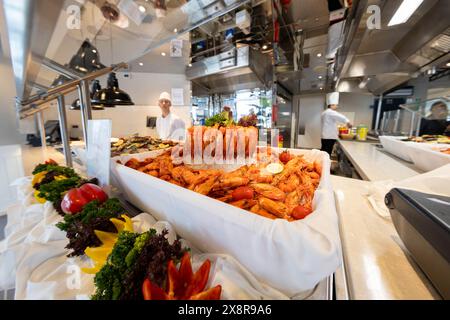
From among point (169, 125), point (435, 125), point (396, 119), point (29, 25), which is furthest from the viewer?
point (396, 119)

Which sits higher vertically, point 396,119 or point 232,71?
point 232,71

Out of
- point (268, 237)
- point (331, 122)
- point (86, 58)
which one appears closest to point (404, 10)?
point (268, 237)

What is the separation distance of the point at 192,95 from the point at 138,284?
13.8ft

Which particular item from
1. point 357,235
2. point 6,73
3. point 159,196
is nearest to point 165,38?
point 159,196

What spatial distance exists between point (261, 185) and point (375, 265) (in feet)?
1.27

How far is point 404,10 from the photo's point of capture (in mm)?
1390

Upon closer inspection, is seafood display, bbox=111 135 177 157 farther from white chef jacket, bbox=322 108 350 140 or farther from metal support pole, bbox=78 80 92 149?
white chef jacket, bbox=322 108 350 140

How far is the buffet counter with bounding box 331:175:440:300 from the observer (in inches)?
15.5

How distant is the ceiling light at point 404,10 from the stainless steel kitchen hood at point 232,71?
5.33 feet

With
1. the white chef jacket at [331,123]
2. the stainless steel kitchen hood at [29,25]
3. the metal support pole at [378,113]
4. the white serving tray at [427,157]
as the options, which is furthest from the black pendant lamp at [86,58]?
the metal support pole at [378,113]

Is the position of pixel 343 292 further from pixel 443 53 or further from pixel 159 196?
pixel 443 53

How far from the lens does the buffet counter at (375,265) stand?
393 millimetres

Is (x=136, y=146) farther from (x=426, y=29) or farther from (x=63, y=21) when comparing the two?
(x=426, y=29)

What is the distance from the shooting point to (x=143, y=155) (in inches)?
46.8
